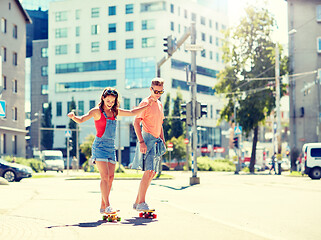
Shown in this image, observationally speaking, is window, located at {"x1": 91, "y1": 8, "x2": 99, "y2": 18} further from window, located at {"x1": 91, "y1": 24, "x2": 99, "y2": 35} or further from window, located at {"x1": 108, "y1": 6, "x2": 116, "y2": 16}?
window, located at {"x1": 108, "y1": 6, "x2": 116, "y2": 16}

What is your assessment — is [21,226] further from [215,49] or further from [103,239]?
[215,49]

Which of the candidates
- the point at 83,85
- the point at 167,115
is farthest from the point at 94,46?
the point at 167,115

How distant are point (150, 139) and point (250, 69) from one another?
37806mm

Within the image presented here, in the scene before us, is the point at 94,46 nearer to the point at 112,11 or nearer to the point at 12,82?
the point at 112,11

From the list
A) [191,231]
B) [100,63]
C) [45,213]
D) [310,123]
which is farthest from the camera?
[100,63]

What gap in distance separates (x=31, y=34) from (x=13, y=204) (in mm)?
86197

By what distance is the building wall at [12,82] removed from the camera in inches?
1948

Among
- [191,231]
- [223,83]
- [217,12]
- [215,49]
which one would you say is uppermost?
[217,12]

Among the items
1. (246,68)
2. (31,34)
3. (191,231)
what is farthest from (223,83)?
(31,34)

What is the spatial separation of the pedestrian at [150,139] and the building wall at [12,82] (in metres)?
→ 41.3

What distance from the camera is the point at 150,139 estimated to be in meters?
8.28

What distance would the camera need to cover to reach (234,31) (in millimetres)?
45906

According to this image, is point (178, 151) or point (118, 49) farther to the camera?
point (118, 49)

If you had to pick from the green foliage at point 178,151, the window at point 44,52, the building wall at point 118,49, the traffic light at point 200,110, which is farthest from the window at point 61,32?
the traffic light at point 200,110
